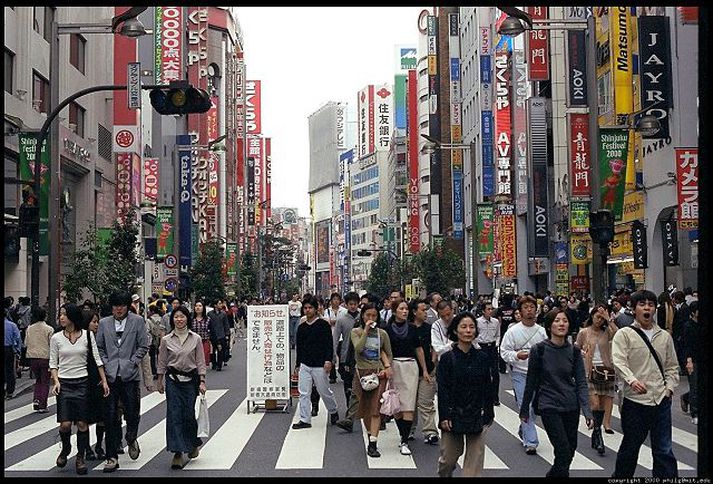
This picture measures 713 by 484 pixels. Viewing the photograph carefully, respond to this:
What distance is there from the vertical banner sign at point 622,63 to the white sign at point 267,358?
1516 cm

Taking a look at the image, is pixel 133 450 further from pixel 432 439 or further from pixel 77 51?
pixel 77 51

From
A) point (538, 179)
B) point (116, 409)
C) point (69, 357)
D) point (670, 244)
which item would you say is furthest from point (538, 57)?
point (69, 357)

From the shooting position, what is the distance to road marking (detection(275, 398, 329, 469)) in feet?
33.8

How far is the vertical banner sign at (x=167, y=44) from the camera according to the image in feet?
155

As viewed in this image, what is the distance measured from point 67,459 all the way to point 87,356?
4.23 feet

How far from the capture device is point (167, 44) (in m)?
47.8

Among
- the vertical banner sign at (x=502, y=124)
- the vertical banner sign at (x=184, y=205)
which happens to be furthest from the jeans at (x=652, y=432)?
the vertical banner sign at (x=184, y=205)

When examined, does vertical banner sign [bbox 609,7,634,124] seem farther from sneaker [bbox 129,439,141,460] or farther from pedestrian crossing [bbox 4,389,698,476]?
sneaker [bbox 129,439,141,460]

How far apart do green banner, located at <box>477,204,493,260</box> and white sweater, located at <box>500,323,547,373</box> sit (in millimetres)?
36790

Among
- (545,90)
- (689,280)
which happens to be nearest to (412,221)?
(545,90)

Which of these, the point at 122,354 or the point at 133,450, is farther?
the point at 133,450

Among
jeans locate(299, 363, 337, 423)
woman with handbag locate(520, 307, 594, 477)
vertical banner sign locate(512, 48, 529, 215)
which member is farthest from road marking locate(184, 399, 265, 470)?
vertical banner sign locate(512, 48, 529, 215)

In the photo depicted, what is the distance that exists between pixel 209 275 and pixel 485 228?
51.2 feet

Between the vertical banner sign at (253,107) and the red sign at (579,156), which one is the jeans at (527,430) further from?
the vertical banner sign at (253,107)
